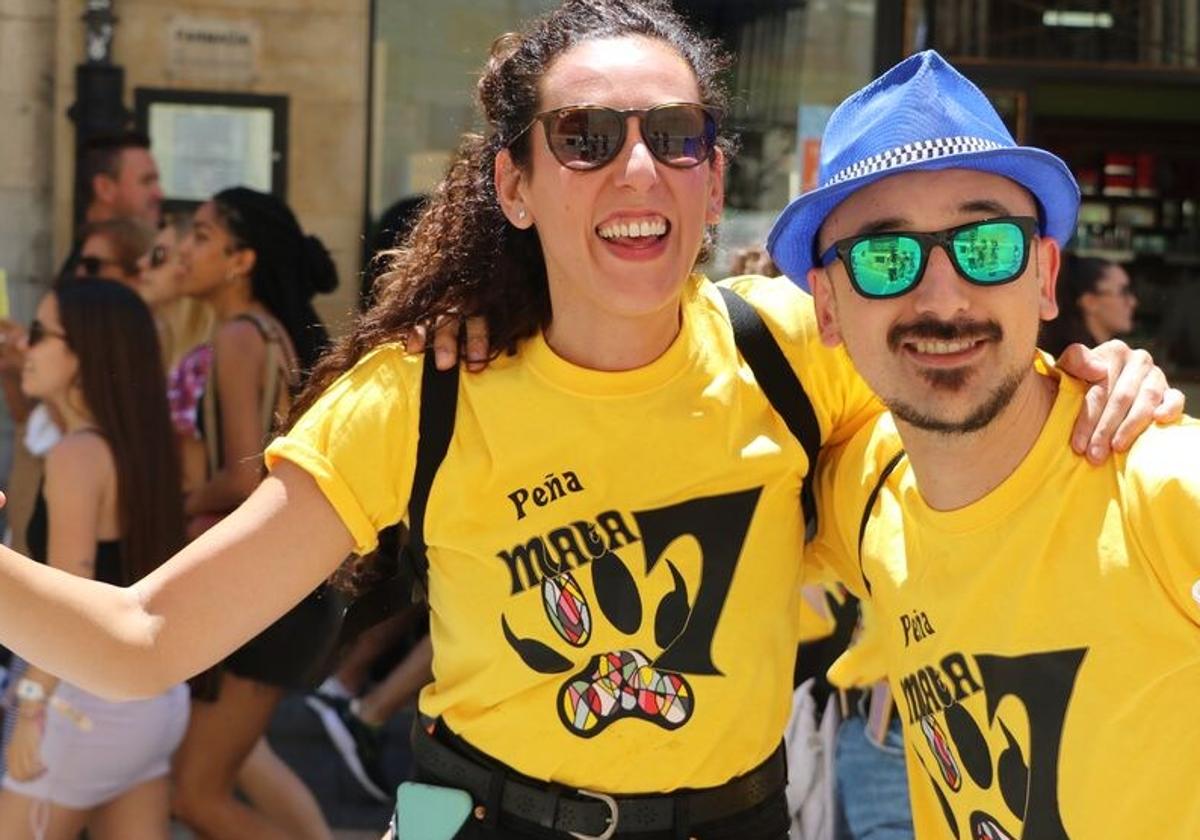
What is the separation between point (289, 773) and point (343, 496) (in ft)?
10.1

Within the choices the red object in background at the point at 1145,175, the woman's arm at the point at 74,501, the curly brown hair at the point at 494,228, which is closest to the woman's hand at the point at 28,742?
the woman's arm at the point at 74,501

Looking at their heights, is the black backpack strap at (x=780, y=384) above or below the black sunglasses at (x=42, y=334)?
above

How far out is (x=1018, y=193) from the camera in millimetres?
2352

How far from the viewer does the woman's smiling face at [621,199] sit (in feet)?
8.59

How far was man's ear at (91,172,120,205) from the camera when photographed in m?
6.75

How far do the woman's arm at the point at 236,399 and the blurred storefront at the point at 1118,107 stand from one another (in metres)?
3.08

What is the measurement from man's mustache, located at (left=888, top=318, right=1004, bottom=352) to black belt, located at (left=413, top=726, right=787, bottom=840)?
769 millimetres

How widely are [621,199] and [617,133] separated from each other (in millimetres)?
95

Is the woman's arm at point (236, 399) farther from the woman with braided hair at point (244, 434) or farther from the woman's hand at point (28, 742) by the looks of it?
the woman's hand at point (28, 742)

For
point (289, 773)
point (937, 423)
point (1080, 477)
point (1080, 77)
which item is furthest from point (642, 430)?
point (1080, 77)

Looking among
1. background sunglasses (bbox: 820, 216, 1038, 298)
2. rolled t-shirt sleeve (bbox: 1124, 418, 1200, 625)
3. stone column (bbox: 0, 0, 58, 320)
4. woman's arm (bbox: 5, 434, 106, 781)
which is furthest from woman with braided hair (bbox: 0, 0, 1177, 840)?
stone column (bbox: 0, 0, 58, 320)

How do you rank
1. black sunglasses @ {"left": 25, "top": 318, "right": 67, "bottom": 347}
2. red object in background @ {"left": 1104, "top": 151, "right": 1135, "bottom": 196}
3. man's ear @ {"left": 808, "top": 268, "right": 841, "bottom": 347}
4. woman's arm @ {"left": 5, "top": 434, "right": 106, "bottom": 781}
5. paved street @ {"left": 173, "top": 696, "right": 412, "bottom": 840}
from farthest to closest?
1. red object in background @ {"left": 1104, "top": 151, "right": 1135, "bottom": 196}
2. paved street @ {"left": 173, "top": 696, "right": 412, "bottom": 840}
3. black sunglasses @ {"left": 25, "top": 318, "right": 67, "bottom": 347}
4. woman's arm @ {"left": 5, "top": 434, "right": 106, "bottom": 781}
5. man's ear @ {"left": 808, "top": 268, "right": 841, "bottom": 347}

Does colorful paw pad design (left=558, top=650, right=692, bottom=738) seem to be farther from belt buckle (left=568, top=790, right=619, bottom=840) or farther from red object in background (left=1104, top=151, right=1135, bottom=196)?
red object in background (left=1104, top=151, right=1135, bottom=196)

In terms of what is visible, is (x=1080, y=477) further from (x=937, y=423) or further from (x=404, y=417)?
(x=404, y=417)
